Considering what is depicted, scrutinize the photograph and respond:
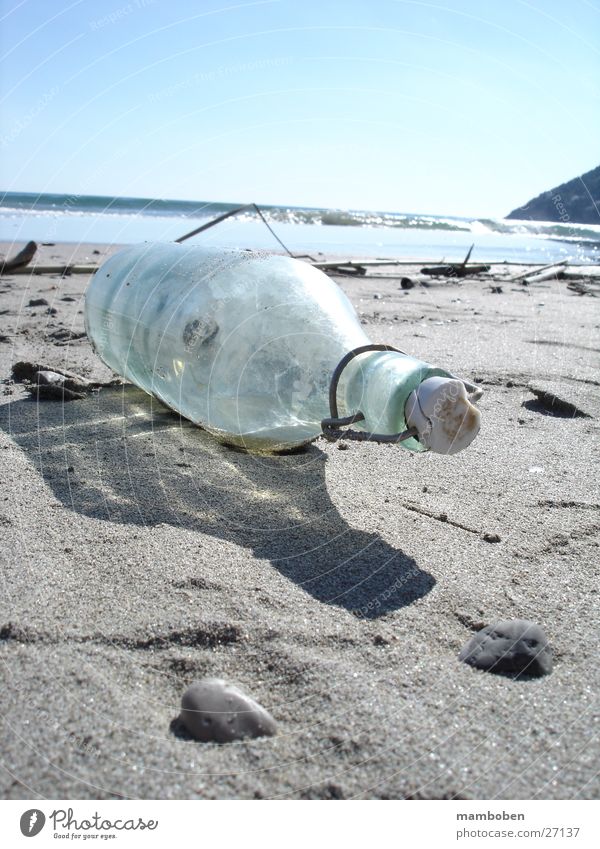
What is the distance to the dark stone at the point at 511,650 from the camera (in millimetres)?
1260

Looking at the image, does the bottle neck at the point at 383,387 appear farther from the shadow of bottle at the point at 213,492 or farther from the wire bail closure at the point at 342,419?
the shadow of bottle at the point at 213,492

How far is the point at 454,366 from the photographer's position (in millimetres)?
3449

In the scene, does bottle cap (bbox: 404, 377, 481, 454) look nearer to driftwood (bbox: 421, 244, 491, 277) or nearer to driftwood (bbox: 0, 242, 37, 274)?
driftwood (bbox: 0, 242, 37, 274)

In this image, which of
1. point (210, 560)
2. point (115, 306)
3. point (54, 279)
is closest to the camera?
point (210, 560)

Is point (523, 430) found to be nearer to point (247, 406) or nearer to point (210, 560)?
point (247, 406)

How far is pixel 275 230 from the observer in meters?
17.0

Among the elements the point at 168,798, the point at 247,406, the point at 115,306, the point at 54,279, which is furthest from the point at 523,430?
the point at 54,279

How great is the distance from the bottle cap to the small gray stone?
0.65 meters

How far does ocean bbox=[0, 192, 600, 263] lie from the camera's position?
40.5 feet

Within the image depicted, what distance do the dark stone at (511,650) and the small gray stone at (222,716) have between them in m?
0.41

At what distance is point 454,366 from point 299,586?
7.16 feet

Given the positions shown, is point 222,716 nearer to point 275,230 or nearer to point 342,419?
point 342,419

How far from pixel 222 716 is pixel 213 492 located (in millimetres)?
899
